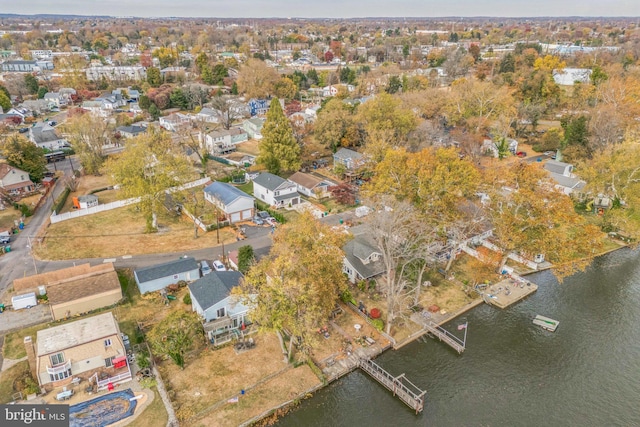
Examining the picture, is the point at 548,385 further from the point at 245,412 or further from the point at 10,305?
the point at 10,305

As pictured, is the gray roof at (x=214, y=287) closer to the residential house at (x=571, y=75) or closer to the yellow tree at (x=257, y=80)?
the yellow tree at (x=257, y=80)

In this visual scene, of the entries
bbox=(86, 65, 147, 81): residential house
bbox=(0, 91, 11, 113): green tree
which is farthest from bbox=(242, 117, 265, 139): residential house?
bbox=(86, 65, 147, 81): residential house

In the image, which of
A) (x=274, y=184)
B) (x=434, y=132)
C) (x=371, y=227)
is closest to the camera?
(x=371, y=227)

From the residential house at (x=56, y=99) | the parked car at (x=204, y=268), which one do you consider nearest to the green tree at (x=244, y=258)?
the parked car at (x=204, y=268)

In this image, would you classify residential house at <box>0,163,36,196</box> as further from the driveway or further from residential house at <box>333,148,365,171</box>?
residential house at <box>333,148,365,171</box>

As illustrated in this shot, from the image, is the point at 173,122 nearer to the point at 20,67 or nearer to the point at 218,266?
the point at 218,266

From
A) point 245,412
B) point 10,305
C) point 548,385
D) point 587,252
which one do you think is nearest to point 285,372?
point 245,412

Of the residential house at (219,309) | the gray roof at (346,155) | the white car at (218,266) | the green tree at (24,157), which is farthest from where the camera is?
the gray roof at (346,155)
